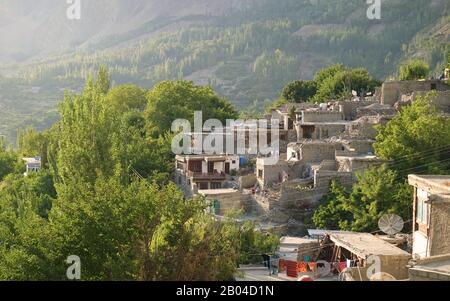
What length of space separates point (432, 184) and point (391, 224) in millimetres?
3655

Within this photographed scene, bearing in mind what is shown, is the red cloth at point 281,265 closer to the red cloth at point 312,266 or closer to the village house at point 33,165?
the red cloth at point 312,266

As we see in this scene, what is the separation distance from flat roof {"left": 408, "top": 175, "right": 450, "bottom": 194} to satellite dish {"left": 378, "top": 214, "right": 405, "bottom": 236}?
A: 2.40 meters

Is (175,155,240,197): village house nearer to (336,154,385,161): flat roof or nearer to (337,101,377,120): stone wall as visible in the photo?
(336,154,385,161): flat roof

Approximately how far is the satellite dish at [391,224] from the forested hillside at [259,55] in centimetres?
8623

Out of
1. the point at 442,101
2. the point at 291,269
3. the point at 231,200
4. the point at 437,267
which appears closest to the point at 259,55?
the point at 442,101

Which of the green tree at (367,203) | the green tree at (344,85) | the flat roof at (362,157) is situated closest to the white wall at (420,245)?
the green tree at (367,203)

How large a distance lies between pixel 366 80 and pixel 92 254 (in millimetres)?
36758

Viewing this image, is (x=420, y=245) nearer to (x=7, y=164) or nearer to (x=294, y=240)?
(x=294, y=240)

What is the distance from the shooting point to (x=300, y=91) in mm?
50375

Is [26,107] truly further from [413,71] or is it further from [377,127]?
[377,127]

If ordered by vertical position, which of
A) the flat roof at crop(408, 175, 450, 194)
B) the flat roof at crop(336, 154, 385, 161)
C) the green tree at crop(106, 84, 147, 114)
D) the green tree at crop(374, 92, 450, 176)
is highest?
the green tree at crop(106, 84, 147, 114)

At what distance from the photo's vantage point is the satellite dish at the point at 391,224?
65.4ft

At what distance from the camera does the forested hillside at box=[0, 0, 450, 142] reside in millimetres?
121250

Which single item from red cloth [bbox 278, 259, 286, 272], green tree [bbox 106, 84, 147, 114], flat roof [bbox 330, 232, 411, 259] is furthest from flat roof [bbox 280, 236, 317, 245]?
green tree [bbox 106, 84, 147, 114]
